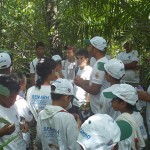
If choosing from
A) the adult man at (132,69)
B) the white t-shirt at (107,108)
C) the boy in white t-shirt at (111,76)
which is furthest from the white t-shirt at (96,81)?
the adult man at (132,69)

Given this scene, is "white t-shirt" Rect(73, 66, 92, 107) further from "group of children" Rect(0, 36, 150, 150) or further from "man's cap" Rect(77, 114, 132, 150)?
"man's cap" Rect(77, 114, 132, 150)

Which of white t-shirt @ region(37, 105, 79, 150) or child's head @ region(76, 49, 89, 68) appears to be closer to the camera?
white t-shirt @ region(37, 105, 79, 150)

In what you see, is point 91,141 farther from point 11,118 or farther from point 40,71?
point 40,71

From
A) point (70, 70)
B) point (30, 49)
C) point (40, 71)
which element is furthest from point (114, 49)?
point (40, 71)

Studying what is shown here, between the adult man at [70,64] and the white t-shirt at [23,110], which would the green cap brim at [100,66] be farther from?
the adult man at [70,64]

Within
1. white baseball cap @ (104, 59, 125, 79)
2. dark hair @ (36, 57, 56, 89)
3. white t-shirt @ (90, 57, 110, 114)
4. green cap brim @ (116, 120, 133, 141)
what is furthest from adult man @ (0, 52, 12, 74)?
green cap brim @ (116, 120, 133, 141)

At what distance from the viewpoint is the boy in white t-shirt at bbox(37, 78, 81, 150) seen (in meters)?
3.28

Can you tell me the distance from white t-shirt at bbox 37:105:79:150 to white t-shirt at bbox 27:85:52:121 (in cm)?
56

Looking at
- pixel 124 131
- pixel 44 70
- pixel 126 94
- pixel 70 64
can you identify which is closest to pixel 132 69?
pixel 70 64

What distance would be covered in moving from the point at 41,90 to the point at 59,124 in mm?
820

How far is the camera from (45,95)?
3.99 meters

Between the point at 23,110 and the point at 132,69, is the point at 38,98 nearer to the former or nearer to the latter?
the point at 23,110

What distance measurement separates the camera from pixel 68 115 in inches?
129

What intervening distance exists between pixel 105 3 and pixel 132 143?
2734mm
